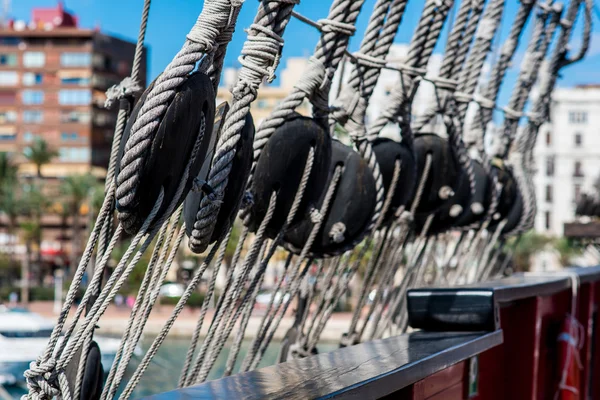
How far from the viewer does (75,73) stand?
63.3 m

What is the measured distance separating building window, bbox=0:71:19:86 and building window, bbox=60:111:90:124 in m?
3.97

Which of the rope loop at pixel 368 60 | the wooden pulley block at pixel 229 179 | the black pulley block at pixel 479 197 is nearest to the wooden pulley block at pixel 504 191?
the black pulley block at pixel 479 197

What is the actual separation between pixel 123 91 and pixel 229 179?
356mm

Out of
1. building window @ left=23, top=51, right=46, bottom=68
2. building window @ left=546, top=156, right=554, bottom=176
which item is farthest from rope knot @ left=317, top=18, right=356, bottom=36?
building window @ left=23, top=51, right=46, bottom=68

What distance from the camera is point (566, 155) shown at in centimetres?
5909

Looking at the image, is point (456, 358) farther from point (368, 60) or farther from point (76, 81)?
point (76, 81)

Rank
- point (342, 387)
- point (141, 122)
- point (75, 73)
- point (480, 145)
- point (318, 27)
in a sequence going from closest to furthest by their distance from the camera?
point (342, 387)
point (141, 122)
point (318, 27)
point (480, 145)
point (75, 73)

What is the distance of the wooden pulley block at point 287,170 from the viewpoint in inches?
120

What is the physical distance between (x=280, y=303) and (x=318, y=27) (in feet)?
3.25

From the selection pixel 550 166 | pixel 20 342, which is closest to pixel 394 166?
pixel 20 342

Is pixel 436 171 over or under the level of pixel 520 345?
over

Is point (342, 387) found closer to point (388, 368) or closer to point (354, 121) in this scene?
point (388, 368)

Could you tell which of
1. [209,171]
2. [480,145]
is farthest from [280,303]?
[480,145]

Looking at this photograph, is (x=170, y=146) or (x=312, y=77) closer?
(x=170, y=146)
